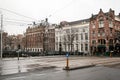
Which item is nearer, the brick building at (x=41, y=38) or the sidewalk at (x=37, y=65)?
the sidewalk at (x=37, y=65)

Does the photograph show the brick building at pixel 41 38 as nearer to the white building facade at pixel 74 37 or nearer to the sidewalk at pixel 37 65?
the white building facade at pixel 74 37

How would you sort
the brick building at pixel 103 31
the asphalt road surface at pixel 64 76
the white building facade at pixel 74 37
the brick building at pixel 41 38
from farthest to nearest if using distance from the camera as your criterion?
the brick building at pixel 41 38, the white building facade at pixel 74 37, the brick building at pixel 103 31, the asphalt road surface at pixel 64 76

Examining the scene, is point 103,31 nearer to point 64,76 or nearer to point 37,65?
point 37,65

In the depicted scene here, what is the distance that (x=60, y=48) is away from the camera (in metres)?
79.2

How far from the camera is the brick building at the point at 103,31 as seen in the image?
63.6 metres

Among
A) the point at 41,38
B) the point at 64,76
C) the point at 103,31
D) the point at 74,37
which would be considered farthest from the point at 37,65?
the point at 41,38

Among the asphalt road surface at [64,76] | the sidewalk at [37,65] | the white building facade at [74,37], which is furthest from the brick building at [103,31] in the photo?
the asphalt road surface at [64,76]

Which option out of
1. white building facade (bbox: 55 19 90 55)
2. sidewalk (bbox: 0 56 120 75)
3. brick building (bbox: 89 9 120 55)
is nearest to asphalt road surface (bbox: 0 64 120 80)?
sidewalk (bbox: 0 56 120 75)

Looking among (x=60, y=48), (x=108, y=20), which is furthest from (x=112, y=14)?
(x=60, y=48)

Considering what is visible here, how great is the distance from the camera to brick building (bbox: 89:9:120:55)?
209 ft

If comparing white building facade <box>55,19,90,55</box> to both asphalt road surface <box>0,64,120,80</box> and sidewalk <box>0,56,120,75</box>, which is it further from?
asphalt road surface <box>0,64,120,80</box>

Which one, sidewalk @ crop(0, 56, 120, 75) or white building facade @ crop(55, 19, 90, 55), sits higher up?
white building facade @ crop(55, 19, 90, 55)

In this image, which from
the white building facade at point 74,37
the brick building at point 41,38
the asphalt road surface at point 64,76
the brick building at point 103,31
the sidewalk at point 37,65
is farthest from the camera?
the brick building at point 41,38

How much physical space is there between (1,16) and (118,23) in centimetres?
4573
